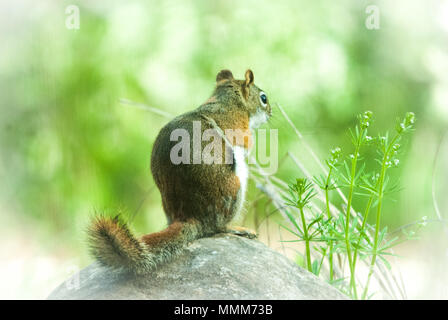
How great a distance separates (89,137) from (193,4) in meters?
0.71

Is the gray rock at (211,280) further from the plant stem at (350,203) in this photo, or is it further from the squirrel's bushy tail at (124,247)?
the plant stem at (350,203)

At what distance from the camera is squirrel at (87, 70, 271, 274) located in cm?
109

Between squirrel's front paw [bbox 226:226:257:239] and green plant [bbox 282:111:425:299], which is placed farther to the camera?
squirrel's front paw [bbox 226:226:257:239]

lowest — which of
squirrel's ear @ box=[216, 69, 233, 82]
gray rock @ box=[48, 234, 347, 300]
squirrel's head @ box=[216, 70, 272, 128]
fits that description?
gray rock @ box=[48, 234, 347, 300]

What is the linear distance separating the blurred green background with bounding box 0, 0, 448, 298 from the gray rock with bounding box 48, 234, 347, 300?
1.76ft

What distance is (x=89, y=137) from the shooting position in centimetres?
202

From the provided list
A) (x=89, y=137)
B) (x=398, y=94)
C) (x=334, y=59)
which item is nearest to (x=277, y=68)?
(x=334, y=59)

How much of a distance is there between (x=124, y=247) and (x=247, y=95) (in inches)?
33.5

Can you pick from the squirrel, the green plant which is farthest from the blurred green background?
the green plant

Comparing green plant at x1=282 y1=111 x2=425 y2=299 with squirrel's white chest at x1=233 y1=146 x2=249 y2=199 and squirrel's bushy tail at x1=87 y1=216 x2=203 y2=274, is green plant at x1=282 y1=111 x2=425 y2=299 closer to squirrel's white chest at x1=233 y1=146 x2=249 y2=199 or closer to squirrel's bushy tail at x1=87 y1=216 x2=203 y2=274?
squirrel's white chest at x1=233 y1=146 x2=249 y2=199

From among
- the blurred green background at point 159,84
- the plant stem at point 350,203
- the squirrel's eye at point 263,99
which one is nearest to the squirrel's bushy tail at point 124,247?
the plant stem at point 350,203

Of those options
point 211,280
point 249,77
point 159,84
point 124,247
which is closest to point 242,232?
point 211,280

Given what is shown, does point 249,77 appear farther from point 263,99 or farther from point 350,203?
point 350,203
